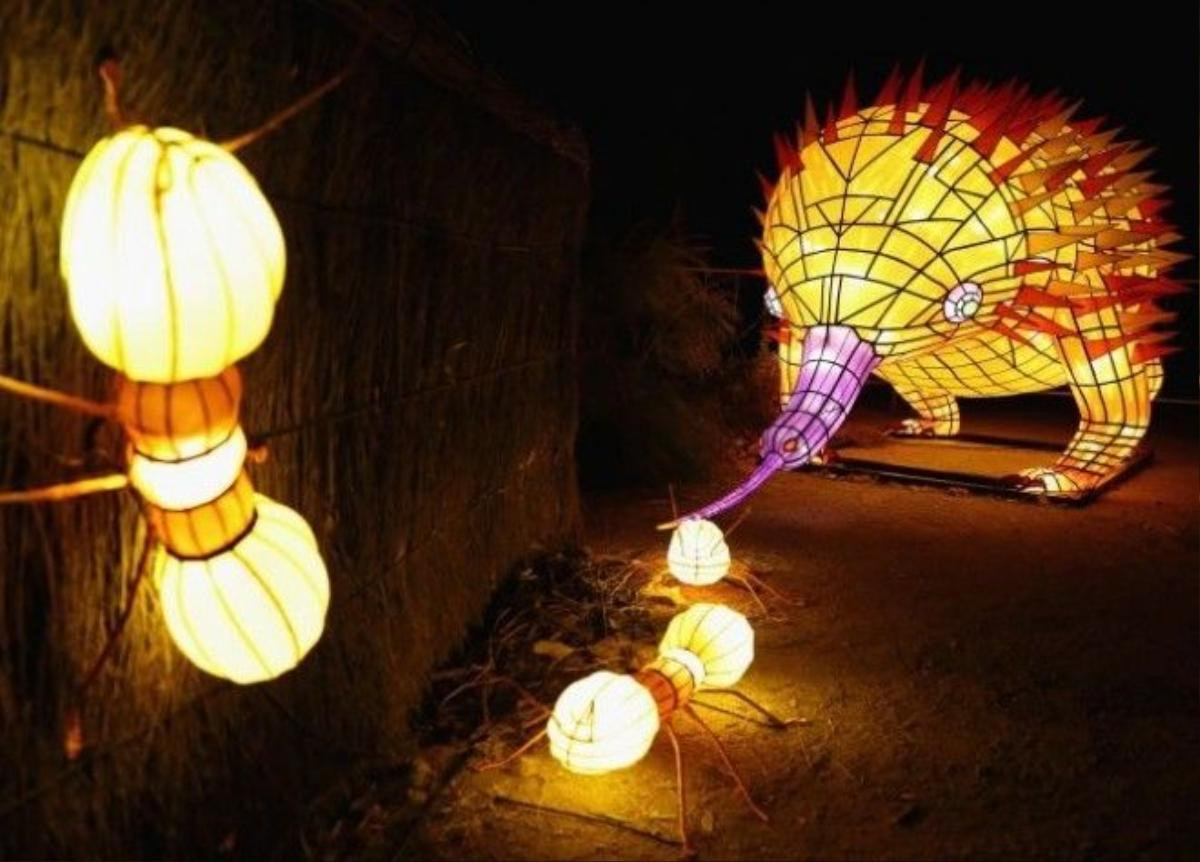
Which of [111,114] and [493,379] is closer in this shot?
[111,114]

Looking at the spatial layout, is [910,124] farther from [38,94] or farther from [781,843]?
[38,94]

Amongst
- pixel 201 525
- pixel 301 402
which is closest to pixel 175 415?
pixel 201 525

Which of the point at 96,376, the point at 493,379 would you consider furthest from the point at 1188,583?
the point at 96,376

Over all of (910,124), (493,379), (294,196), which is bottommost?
(493,379)

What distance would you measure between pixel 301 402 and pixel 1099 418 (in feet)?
19.4

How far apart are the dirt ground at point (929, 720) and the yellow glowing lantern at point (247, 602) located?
1.08m

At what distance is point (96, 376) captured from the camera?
183cm

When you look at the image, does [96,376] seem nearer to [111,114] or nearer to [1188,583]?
[111,114]

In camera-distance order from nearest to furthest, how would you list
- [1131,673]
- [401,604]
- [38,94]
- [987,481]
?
1. [38,94]
2. [401,604]
3. [1131,673]
4. [987,481]

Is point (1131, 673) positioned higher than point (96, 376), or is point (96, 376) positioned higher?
point (96, 376)

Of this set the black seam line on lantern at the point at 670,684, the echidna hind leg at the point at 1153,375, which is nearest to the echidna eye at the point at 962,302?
the echidna hind leg at the point at 1153,375

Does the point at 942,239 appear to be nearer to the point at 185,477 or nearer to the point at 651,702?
the point at 651,702

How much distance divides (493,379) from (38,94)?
2.40 metres

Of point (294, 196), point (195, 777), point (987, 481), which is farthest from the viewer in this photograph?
point (987, 481)
